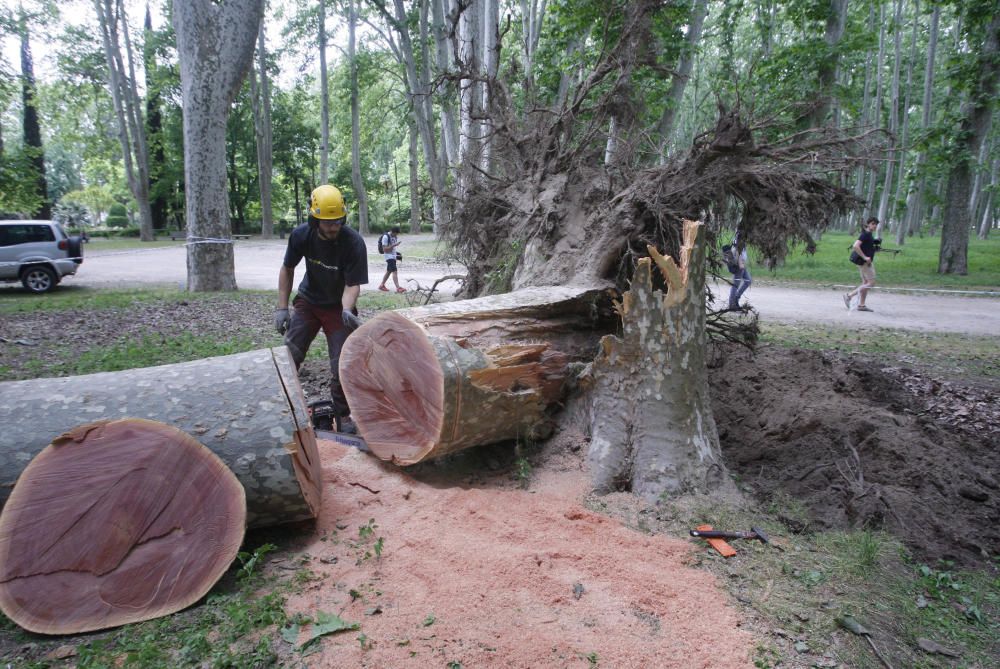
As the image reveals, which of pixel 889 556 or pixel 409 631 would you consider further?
pixel 889 556

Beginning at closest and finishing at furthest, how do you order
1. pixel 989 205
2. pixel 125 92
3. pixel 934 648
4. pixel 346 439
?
pixel 934 648, pixel 346 439, pixel 125 92, pixel 989 205

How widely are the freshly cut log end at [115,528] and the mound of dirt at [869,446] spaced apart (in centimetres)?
295

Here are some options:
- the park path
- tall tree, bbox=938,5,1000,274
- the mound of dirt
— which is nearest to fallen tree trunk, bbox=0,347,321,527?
the mound of dirt

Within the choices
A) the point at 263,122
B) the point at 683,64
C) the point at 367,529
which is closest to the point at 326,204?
the point at 367,529

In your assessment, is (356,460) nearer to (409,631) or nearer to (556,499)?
(556,499)

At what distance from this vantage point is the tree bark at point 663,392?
3424mm

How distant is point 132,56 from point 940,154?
3083 centimetres

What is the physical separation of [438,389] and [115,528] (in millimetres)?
1632

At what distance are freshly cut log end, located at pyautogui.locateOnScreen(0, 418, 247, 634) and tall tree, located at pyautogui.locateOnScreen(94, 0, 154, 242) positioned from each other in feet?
90.7

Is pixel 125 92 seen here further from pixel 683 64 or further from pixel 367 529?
pixel 367 529

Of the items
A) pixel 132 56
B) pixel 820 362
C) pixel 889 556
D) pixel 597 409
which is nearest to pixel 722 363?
pixel 820 362

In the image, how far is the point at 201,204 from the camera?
10.1 m

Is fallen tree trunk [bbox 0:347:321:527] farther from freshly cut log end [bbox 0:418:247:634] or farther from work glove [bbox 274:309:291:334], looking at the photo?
work glove [bbox 274:309:291:334]

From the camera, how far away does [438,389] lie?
10.9 ft
